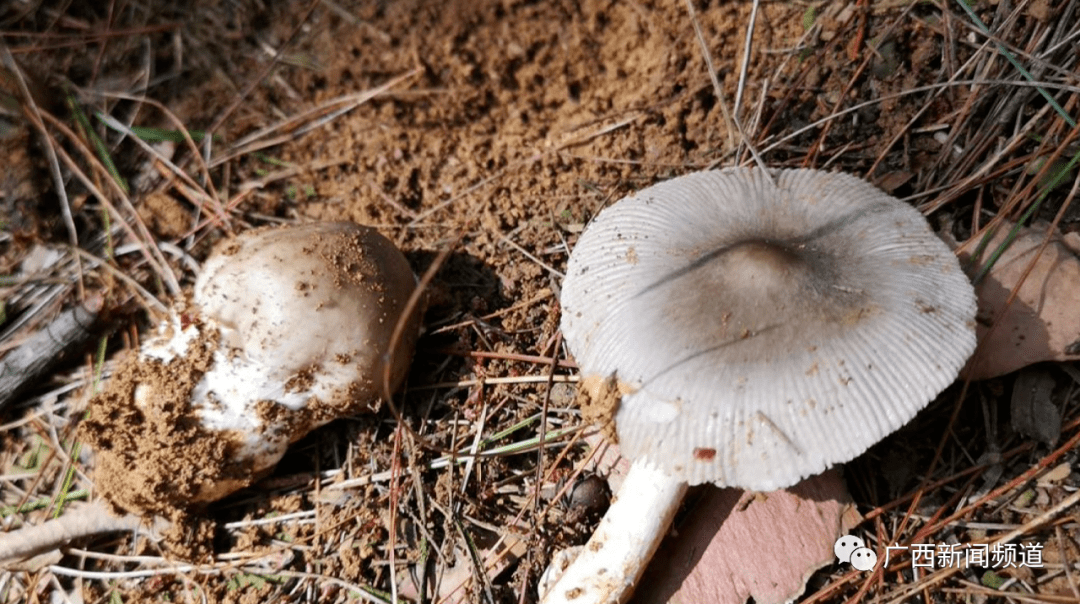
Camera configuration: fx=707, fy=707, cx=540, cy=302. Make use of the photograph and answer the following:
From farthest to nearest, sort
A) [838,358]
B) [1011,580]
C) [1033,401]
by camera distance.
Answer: [1033,401], [1011,580], [838,358]

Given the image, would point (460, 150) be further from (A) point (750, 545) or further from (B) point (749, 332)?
(A) point (750, 545)

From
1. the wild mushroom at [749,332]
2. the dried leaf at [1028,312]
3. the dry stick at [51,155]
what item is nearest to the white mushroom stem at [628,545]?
the wild mushroom at [749,332]

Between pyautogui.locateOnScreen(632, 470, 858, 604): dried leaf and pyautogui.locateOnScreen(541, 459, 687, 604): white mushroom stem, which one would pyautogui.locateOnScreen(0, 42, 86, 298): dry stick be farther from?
pyautogui.locateOnScreen(632, 470, 858, 604): dried leaf

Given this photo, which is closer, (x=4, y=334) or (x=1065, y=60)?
(x=1065, y=60)

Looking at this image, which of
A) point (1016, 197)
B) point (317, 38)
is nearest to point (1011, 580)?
point (1016, 197)

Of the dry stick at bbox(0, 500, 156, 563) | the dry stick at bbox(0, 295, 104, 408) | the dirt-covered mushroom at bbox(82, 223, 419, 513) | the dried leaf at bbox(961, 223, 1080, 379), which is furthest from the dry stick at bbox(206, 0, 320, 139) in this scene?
the dried leaf at bbox(961, 223, 1080, 379)

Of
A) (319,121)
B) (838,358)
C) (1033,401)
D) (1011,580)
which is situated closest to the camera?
(838,358)

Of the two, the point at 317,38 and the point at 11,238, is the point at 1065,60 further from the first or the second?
the point at 11,238
